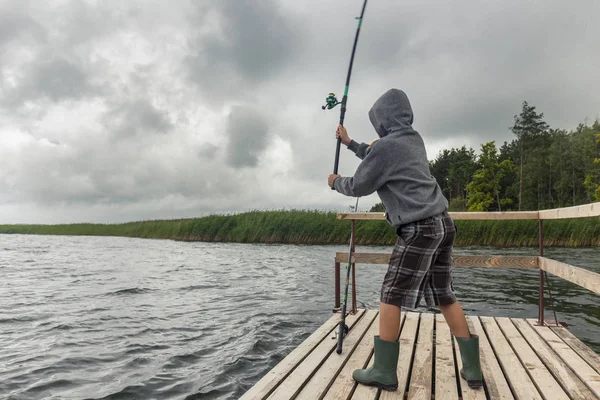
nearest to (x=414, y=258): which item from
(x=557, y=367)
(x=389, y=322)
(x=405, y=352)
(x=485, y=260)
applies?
(x=389, y=322)

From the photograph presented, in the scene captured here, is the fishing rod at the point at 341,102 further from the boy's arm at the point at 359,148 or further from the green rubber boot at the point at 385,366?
the green rubber boot at the point at 385,366

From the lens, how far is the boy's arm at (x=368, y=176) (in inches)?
105

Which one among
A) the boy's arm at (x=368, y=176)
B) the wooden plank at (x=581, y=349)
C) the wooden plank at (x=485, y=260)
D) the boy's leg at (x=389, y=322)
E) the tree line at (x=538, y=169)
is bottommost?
the wooden plank at (x=581, y=349)

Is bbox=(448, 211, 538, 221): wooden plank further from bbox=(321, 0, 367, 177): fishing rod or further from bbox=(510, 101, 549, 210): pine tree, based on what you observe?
bbox=(510, 101, 549, 210): pine tree

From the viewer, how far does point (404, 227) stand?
2701 mm

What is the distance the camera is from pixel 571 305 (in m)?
7.48

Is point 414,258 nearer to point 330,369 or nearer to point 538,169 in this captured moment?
point 330,369

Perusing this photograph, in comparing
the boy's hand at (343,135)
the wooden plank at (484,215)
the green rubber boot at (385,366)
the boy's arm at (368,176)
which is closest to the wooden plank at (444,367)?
the green rubber boot at (385,366)

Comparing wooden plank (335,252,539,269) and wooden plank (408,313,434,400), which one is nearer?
wooden plank (408,313,434,400)

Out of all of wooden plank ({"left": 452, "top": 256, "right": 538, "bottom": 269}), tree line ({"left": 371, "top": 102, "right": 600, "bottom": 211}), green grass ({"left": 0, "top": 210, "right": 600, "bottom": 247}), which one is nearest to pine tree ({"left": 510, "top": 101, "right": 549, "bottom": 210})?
tree line ({"left": 371, "top": 102, "right": 600, "bottom": 211})

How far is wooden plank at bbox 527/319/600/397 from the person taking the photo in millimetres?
2855

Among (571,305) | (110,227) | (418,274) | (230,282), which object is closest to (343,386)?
(418,274)

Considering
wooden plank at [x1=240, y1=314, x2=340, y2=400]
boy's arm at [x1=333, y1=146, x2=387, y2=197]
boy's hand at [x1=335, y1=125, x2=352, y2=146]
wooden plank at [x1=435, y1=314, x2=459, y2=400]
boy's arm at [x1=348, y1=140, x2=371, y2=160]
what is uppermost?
boy's hand at [x1=335, y1=125, x2=352, y2=146]

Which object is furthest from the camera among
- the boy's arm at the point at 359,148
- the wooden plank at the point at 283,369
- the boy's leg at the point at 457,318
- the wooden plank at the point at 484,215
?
the wooden plank at the point at 484,215
